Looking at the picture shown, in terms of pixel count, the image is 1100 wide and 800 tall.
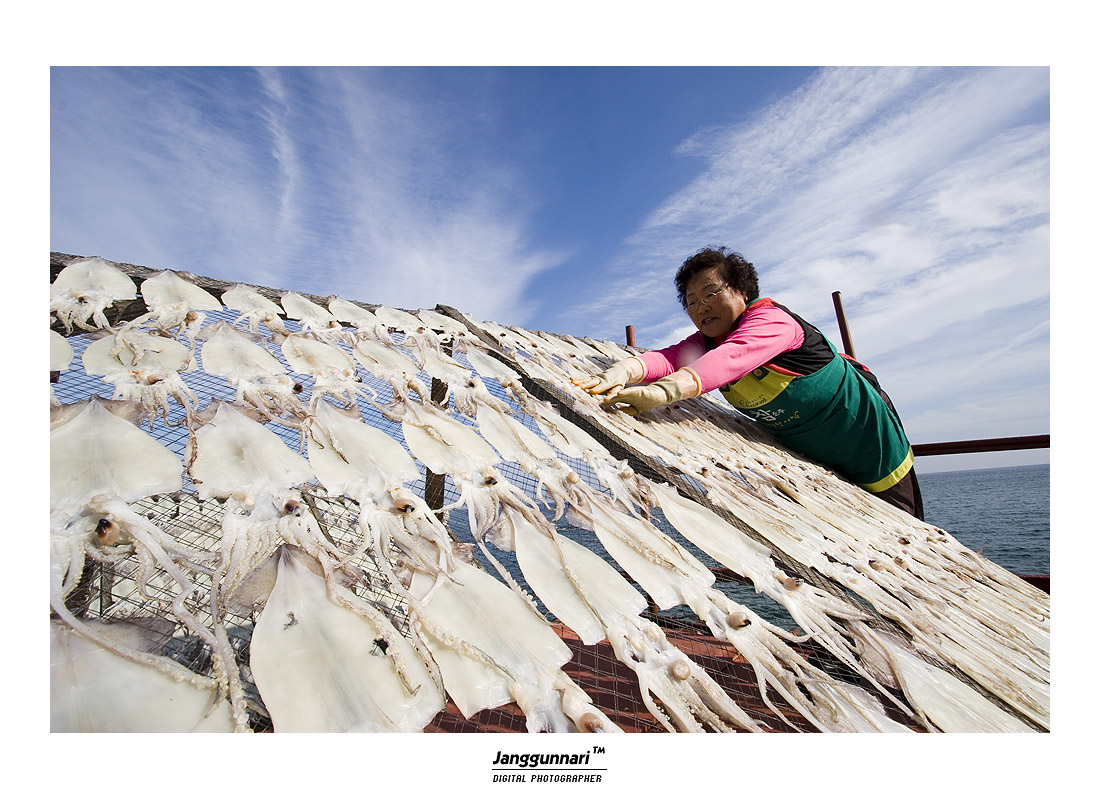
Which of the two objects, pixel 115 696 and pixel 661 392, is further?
pixel 661 392

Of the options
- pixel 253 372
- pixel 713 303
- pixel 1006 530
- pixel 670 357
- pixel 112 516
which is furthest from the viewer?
pixel 1006 530

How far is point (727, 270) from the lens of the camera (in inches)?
75.4

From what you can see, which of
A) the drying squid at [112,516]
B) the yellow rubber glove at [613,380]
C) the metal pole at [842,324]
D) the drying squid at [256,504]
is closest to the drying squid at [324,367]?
the drying squid at [256,504]

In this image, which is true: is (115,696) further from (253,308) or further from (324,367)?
(253,308)

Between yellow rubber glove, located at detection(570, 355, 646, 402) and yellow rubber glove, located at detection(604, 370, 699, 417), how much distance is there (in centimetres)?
5

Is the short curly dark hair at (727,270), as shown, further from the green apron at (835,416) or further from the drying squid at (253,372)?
the drying squid at (253,372)

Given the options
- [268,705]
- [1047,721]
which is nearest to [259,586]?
[268,705]

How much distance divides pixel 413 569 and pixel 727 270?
5.64 feet

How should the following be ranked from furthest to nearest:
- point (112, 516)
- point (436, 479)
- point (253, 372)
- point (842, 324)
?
point (842, 324) → point (436, 479) → point (253, 372) → point (112, 516)

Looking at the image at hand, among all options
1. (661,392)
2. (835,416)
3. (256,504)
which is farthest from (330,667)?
(835,416)

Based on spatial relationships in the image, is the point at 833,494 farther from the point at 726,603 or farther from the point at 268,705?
the point at 268,705

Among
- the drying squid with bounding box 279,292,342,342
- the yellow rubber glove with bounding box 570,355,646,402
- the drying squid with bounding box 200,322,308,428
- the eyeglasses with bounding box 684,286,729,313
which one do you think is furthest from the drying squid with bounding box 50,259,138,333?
the eyeglasses with bounding box 684,286,729,313

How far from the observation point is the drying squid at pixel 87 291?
3.30 feet

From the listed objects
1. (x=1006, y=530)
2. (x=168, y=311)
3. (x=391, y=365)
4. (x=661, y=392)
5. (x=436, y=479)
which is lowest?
(x=1006, y=530)
